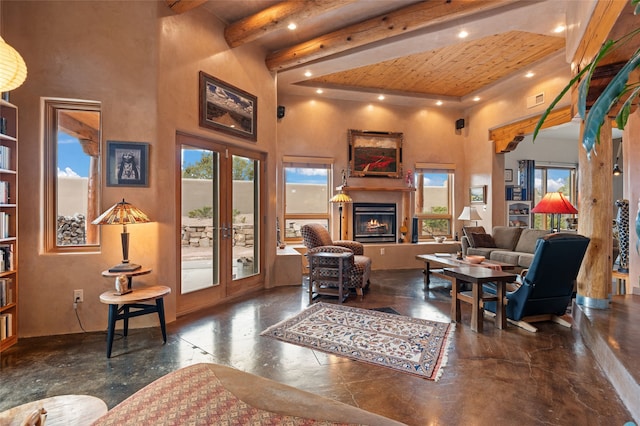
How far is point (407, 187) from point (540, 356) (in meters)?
4.72

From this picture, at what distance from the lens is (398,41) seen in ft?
14.9

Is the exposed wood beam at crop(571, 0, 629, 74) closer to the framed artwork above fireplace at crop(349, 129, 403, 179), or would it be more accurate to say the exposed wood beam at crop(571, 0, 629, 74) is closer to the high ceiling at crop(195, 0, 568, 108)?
the high ceiling at crop(195, 0, 568, 108)

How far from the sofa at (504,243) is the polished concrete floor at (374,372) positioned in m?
2.38

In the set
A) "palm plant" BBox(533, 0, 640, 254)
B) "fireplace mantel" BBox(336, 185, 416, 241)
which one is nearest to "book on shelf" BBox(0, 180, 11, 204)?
"palm plant" BBox(533, 0, 640, 254)

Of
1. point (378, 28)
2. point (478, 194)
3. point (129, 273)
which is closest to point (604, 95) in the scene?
point (129, 273)

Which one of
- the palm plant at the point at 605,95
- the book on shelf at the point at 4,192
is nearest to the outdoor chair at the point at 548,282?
the palm plant at the point at 605,95

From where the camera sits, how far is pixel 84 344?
3035 mm

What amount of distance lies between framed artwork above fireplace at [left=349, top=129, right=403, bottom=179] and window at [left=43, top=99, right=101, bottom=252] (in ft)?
15.2

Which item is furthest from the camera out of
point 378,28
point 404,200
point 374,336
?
point 404,200

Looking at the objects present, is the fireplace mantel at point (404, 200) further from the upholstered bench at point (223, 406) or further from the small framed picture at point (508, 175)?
the upholstered bench at point (223, 406)

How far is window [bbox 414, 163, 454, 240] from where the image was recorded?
24.4 feet

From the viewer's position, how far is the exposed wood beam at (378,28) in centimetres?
377

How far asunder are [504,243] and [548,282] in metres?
3.33

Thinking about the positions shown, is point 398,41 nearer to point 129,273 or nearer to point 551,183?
point 129,273
